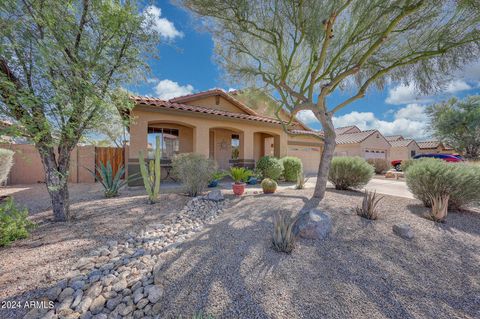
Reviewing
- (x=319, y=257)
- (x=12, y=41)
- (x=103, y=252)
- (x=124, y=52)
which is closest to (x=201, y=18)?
(x=124, y=52)

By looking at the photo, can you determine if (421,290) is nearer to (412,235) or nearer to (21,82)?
(412,235)

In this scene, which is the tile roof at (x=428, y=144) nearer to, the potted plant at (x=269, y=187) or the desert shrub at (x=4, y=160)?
the potted plant at (x=269, y=187)

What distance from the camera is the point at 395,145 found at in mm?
30953

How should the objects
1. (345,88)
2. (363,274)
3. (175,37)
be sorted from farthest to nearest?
1. (345,88)
2. (175,37)
3. (363,274)

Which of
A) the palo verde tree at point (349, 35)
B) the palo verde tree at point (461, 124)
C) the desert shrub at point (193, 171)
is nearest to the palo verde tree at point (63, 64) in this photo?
the palo verde tree at point (349, 35)

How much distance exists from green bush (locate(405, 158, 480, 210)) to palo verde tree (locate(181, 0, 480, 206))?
250 centimetres

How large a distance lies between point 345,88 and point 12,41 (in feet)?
32.9

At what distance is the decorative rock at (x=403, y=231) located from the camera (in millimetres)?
3735

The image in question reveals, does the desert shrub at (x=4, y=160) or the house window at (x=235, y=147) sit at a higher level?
the house window at (x=235, y=147)

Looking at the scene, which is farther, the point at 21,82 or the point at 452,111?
the point at 452,111

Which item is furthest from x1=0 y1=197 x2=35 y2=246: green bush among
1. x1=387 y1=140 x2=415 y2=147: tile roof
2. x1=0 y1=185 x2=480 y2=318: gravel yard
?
x1=387 y1=140 x2=415 y2=147: tile roof

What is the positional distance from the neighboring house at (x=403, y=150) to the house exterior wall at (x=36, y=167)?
37.5 metres

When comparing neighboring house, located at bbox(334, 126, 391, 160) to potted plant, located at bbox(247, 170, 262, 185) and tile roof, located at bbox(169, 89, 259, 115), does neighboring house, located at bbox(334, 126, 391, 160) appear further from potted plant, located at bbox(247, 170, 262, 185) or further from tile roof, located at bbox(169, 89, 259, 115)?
potted plant, located at bbox(247, 170, 262, 185)

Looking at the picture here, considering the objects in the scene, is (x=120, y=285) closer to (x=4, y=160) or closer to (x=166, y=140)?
(x=166, y=140)
